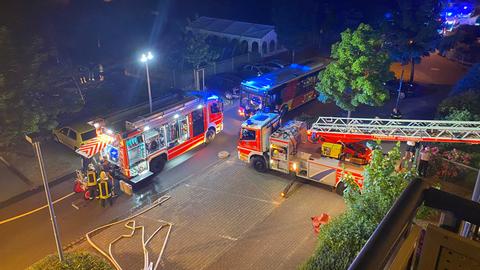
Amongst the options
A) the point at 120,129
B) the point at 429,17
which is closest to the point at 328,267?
the point at 120,129

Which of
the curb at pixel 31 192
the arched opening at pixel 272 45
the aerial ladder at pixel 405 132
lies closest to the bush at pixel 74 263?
the curb at pixel 31 192

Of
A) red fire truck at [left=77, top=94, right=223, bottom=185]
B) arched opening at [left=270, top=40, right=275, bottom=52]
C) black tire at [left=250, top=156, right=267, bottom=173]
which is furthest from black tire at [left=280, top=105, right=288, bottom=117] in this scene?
arched opening at [left=270, top=40, right=275, bottom=52]

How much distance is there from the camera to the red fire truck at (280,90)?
20781 millimetres

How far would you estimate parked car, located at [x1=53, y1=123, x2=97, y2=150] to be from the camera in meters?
17.5

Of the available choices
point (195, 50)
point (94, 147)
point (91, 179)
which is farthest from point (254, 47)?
point (91, 179)

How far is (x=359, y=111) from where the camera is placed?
23.2 metres

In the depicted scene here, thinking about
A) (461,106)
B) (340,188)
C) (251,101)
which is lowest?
(340,188)

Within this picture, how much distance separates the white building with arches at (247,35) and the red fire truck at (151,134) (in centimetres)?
1643

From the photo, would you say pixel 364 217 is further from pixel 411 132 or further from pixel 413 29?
pixel 413 29

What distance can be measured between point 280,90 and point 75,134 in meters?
10.4

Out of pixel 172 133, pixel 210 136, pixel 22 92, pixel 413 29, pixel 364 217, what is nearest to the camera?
pixel 364 217

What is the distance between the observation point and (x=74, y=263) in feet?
31.9

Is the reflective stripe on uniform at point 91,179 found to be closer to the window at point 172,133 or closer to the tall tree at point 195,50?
the window at point 172,133

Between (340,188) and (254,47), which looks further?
(254,47)
